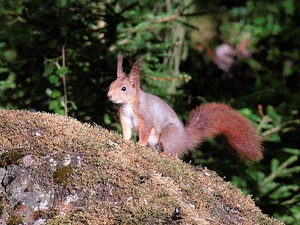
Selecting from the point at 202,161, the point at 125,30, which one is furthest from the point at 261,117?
the point at 125,30

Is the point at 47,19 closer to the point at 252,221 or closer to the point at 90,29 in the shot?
the point at 90,29

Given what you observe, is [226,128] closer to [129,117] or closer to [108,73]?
[129,117]

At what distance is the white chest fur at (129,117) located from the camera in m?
3.95

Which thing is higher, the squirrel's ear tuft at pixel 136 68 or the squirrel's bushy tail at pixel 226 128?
the squirrel's ear tuft at pixel 136 68

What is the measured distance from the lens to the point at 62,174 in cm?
253

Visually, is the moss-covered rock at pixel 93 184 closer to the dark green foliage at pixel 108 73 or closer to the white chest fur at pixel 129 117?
the white chest fur at pixel 129 117

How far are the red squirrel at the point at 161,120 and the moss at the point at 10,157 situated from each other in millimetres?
1308

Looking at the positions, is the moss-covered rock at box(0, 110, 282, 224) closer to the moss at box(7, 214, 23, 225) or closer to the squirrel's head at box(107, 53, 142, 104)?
the moss at box(7, 214, 23, 225)

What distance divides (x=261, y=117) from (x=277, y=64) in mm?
2409

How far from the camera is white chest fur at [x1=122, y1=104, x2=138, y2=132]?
156 inches

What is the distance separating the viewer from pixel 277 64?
7.07 metres

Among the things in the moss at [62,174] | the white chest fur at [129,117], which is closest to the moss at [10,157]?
the moss at [62,174]

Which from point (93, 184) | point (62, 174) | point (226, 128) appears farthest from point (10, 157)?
point (226, 128)

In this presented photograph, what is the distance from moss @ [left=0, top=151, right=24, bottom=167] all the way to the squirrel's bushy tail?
66.5 inches
